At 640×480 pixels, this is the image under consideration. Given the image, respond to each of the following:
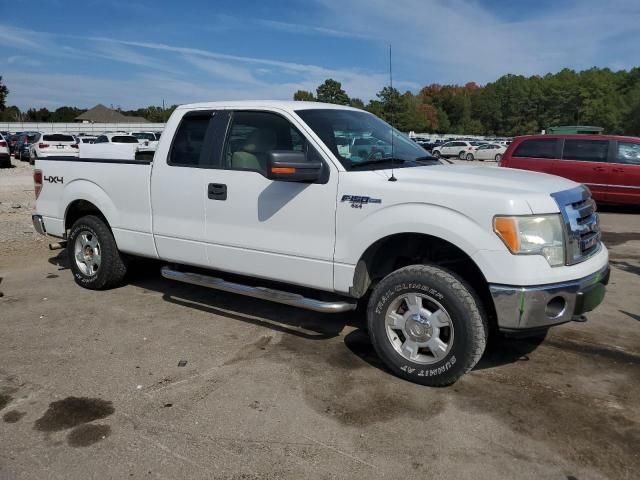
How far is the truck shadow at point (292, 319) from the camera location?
15.0 feet

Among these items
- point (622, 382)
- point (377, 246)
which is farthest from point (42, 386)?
point (622, 382)

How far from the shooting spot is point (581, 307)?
370 cm

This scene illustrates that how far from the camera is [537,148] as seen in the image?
12891mm

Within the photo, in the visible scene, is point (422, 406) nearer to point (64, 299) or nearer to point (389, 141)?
point (389, 141)

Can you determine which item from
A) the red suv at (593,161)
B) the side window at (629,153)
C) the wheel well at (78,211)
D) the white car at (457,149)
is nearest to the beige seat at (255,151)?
the wheel well at (78,211)

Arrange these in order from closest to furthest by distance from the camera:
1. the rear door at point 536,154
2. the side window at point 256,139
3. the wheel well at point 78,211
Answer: the side window at point 256,139 → the wheel well at point 78,211 → the rear door at point 536,154

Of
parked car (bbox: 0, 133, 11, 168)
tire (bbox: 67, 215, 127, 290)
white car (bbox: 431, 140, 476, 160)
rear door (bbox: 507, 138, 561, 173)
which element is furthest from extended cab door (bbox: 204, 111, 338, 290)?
white car (bbox: 431, 140, 476, 160)

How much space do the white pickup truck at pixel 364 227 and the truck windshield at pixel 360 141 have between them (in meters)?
0.02

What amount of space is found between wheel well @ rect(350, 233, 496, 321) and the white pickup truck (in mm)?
12

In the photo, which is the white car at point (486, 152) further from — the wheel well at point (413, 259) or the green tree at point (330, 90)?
the green tree at point (330, 90)

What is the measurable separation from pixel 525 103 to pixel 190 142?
451 ft

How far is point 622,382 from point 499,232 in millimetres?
1549

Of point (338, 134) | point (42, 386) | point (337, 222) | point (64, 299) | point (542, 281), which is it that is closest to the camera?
point (542, 281)

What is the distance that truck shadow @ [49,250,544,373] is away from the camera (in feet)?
15.0
